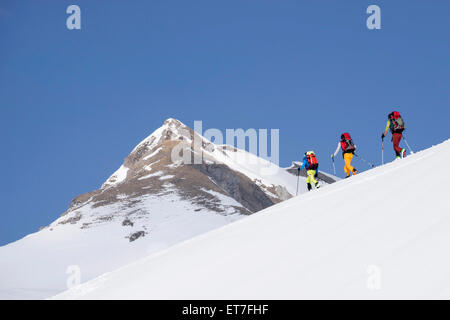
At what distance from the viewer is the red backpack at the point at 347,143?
60.0 ft

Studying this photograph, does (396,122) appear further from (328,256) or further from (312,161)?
(328,256)

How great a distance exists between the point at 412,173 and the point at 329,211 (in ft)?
9.14

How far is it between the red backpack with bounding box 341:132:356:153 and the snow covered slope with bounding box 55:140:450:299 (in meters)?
7.46

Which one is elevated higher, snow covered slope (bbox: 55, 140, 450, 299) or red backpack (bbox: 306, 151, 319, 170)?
red backpack (bbox: 306, 151, 319, 170)

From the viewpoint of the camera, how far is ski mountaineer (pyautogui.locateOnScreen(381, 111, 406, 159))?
1786 centimetres

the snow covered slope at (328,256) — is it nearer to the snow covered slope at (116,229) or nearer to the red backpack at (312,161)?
the red backpack at (312,161)

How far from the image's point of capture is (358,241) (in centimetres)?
691

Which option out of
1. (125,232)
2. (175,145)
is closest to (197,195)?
(125,232)

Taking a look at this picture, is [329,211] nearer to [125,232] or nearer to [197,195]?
[125,232]

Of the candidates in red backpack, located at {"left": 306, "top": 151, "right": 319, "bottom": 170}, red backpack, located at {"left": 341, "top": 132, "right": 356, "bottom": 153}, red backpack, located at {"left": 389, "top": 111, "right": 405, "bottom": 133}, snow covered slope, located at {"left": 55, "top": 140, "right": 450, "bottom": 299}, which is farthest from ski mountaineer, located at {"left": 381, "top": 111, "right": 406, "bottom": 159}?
snow covered slope, located at {"left": 55, "top": 140, "right": 450, "bottom": 299}

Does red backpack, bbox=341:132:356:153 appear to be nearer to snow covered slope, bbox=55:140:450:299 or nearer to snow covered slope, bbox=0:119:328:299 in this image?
snow covered slope, bbox=55:140:450:299

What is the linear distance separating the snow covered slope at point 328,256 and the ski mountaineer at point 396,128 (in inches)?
285

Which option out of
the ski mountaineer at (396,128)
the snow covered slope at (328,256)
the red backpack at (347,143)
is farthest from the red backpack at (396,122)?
the snow covered slope at (328,256)
